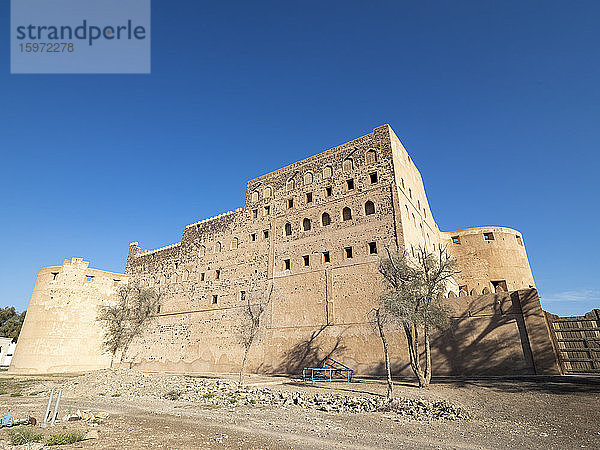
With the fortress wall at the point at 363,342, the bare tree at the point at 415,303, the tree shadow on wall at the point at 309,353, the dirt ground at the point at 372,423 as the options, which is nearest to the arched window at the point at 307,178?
the fortress wall at the point at 363,342

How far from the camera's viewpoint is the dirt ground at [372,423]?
23.6 ft

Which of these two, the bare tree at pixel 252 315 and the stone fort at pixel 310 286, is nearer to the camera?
the stone fort at pixel 310 286

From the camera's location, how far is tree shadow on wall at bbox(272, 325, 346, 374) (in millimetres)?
20062

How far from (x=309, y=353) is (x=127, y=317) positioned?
20.0m

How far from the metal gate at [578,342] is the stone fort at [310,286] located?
2.24ft

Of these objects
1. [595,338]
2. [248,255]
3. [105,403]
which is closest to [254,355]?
[248,255]

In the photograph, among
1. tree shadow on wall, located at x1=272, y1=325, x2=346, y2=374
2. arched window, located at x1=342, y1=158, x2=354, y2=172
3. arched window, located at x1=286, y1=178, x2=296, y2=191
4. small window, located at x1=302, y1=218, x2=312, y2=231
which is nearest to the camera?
tree shadow on wall, located at x1=272, y1=325, x2=346, y2=374

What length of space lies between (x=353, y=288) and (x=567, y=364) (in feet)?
34.1

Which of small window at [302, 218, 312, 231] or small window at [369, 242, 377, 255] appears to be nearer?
small window at [369, 242, 377, 255]

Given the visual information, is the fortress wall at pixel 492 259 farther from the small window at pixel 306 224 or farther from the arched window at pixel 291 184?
the arched window at pixel 291 184

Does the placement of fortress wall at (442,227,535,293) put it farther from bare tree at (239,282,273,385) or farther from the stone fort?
bare tree at (239,282,273,385)

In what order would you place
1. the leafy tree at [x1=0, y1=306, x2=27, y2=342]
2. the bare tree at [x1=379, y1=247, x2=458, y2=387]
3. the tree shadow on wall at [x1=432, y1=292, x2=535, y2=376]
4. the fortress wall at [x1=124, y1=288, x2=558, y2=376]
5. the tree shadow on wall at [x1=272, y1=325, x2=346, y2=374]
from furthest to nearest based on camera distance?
the leafy tree at [x1=0, y1=306, x2=27, y2=342] < the tree shadow on wall at [x1=272, y1=325, x2=346, y2=374] < the fortress wall at [x1=124, y1=288, x2=558, y2=376] < the tree shadow on wall at [x1=432, y1=292, x2=535, y2=376] < the bare tree at [x1=379, y1=247, x2=458, y2=387]

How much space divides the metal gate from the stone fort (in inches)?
26.8

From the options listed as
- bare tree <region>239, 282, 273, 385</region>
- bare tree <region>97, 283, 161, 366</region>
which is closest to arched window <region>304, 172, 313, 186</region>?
bare tree <region>239, 282, 273, 385</region>
